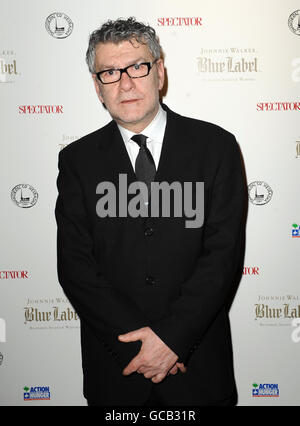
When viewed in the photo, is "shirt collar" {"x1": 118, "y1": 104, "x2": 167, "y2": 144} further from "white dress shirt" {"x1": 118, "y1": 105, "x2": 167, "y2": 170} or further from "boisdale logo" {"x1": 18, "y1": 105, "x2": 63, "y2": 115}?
"boisdale logo" {"x1": 18, "y1": 105, "x2": 63, "y2": 115}

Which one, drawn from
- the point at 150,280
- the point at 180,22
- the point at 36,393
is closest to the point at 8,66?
the point at 180,22

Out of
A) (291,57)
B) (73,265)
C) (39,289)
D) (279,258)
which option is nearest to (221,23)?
(291,57)

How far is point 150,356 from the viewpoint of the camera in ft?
4.68

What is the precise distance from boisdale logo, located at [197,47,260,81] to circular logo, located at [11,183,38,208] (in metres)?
1.06

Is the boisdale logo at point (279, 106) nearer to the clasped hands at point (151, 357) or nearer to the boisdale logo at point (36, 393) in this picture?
the clasped hands at point (151, 357)

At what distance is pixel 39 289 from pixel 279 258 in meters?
1.29

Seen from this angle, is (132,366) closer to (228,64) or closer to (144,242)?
(144,242)

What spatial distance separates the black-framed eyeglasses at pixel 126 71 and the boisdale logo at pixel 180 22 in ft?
2.19

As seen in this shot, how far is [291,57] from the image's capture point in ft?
6.91

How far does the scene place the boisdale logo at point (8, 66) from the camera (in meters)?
2.16

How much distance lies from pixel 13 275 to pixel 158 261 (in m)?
1.12

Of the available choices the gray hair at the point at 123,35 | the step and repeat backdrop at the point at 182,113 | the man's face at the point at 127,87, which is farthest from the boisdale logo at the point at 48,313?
the gray hair at the point at 123,35

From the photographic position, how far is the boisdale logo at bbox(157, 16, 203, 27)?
2.10 meters

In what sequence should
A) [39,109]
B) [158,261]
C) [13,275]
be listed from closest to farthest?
1. [158,261]
2. [39,109]
3. [13,275]
